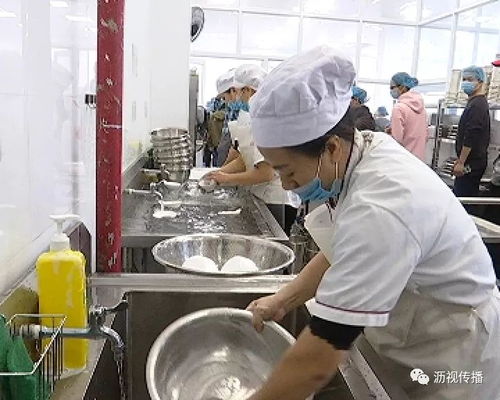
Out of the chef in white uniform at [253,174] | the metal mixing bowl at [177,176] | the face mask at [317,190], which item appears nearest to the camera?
the face mask at [317,190]

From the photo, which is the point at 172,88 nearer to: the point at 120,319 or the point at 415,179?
the point at 120,319

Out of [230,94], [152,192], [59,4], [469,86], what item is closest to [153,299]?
[59,4]

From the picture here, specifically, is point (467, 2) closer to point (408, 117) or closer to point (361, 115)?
point (408, 117)

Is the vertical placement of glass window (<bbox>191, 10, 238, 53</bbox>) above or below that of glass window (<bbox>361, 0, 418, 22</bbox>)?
below

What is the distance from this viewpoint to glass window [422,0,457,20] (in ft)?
23.7

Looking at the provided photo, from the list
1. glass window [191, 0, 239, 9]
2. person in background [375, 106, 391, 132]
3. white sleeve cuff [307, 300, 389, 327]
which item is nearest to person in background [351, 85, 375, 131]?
white sleeve cuff [307, 300, 389, 327]

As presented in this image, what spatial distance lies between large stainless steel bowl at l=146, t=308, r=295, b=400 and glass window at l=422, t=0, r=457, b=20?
7.00 m

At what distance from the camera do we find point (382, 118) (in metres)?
7.36

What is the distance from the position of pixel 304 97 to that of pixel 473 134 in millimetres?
4237

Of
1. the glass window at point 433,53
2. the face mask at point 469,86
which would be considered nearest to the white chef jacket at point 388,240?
the face mask at point 469,86

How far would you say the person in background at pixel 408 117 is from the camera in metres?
5.30

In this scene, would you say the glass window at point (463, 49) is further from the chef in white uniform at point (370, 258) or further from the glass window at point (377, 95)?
the chef in white uniform at point (370, 258)

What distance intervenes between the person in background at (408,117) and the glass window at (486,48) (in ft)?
4.36

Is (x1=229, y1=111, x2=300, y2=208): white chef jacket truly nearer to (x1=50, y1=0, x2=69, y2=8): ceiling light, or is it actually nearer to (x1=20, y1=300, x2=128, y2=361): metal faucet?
(x1=50, y1=0, x2=69, y2=8): ceiling light
